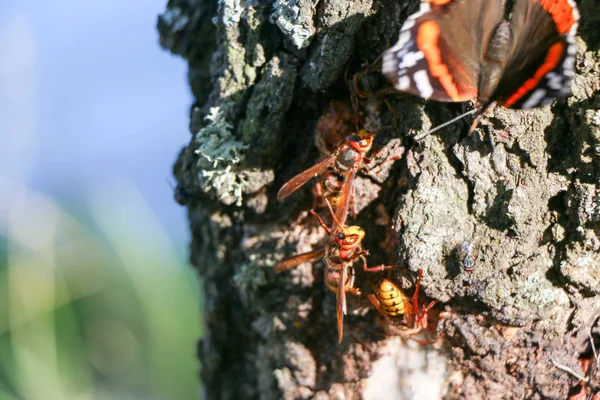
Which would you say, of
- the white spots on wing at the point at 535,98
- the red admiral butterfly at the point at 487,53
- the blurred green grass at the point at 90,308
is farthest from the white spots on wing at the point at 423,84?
the blurred green grass at the point at 90,308

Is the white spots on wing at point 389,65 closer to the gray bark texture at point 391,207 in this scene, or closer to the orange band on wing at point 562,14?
the gray bark texture at point 391,207

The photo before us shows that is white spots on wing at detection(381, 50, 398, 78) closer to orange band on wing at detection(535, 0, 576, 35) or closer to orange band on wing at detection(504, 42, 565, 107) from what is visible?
orange band on wing at detection(504, 42, 565, 107)

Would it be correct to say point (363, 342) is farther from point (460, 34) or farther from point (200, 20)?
point (200, 20)

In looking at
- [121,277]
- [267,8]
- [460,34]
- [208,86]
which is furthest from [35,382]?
[460,34]

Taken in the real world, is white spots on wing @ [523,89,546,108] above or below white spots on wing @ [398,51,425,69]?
below

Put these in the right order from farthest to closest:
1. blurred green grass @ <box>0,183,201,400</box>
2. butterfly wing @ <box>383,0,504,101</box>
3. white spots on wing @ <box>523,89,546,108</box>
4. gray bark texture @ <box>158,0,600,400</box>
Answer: blurred green grass @ <box>0,183,201,400</box> < gray bark texture @ <box>158,0,600,400</box> < butterfly wing @ <box>383,0,504,101</box> < white spots on wing @ <box>523,89,546,108</box>

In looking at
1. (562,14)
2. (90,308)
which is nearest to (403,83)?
(562,14)

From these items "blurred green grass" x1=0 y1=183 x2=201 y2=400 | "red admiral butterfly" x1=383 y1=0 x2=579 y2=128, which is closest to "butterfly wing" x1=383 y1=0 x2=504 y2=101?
"red admiral butterfly" x1=383 y1=0 x2=579 y2=128
